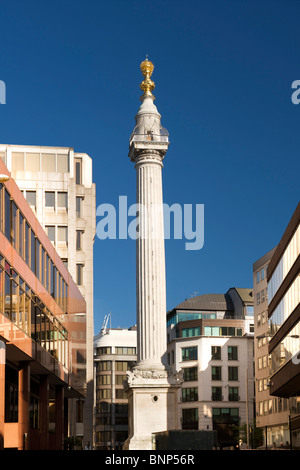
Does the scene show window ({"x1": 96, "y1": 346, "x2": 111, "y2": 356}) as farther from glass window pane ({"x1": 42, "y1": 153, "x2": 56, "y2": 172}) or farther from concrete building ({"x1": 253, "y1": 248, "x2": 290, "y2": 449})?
glass window pane ({"x1": 42, "y1": 153, "x2": 56, "y2": 172})

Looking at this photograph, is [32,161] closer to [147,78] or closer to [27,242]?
[147,78]

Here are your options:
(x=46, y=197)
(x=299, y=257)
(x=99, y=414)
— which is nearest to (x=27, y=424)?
(x=299, y=257)

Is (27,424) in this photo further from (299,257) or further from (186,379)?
(186,379)

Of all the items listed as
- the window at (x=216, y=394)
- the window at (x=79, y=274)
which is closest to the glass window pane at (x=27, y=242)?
the window at (x=79, y=274)

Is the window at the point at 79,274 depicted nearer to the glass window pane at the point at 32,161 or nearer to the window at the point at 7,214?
the glass window pane at the point at 32,161

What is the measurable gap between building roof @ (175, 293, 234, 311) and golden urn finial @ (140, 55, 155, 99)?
56.9 m

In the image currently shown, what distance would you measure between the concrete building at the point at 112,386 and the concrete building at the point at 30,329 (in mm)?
88017

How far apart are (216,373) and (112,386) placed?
34074mm

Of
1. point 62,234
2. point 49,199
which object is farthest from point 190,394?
point 49,199

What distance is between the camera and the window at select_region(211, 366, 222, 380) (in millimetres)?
126625

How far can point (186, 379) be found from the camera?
127 metres

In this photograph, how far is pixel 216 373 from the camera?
12694cm

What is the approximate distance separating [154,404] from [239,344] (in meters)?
51.8

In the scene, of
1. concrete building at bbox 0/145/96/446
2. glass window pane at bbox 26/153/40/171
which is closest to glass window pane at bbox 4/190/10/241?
concrete building at bbox 0/145/96/446
